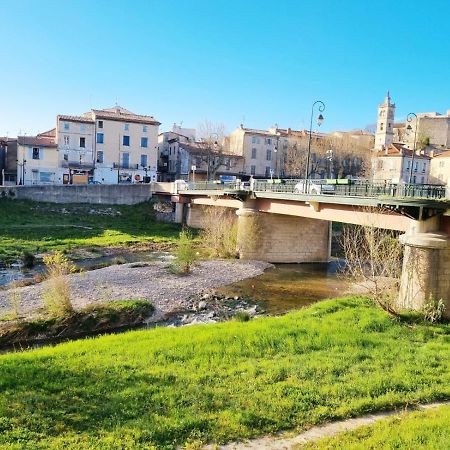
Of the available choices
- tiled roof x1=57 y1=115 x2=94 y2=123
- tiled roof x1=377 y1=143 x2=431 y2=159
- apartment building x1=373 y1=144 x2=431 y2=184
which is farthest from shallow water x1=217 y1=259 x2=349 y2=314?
tiled roof x1=377 y1=143 x2=431 y2=159

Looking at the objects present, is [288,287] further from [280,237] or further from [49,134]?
[49,134]

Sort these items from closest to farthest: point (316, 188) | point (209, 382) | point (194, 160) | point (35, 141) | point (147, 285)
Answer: point (209, 382) → point (147, 285) → point (316, 188) → point (35, 141) → point (194, 160)

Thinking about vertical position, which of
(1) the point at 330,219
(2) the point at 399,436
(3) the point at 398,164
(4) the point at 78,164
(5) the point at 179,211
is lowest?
(2) the point at 399,436

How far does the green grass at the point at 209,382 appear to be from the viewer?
8891 mm

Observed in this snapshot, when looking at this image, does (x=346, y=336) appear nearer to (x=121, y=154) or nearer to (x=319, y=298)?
(x=319, y=298)

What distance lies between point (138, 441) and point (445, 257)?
15.2 meters

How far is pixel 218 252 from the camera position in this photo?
37750mm

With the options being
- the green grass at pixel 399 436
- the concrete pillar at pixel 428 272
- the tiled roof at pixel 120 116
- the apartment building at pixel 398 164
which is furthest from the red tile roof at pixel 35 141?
the green grass at pixel 399 436

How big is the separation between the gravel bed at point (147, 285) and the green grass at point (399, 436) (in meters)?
12.5

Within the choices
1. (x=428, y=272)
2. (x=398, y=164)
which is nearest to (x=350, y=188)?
(x=428, y=272)

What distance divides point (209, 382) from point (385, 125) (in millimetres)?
94358

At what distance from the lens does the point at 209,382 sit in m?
11.2

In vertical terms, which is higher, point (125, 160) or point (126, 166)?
point (125, 160)

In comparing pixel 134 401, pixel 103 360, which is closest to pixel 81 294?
pixel 103 360
